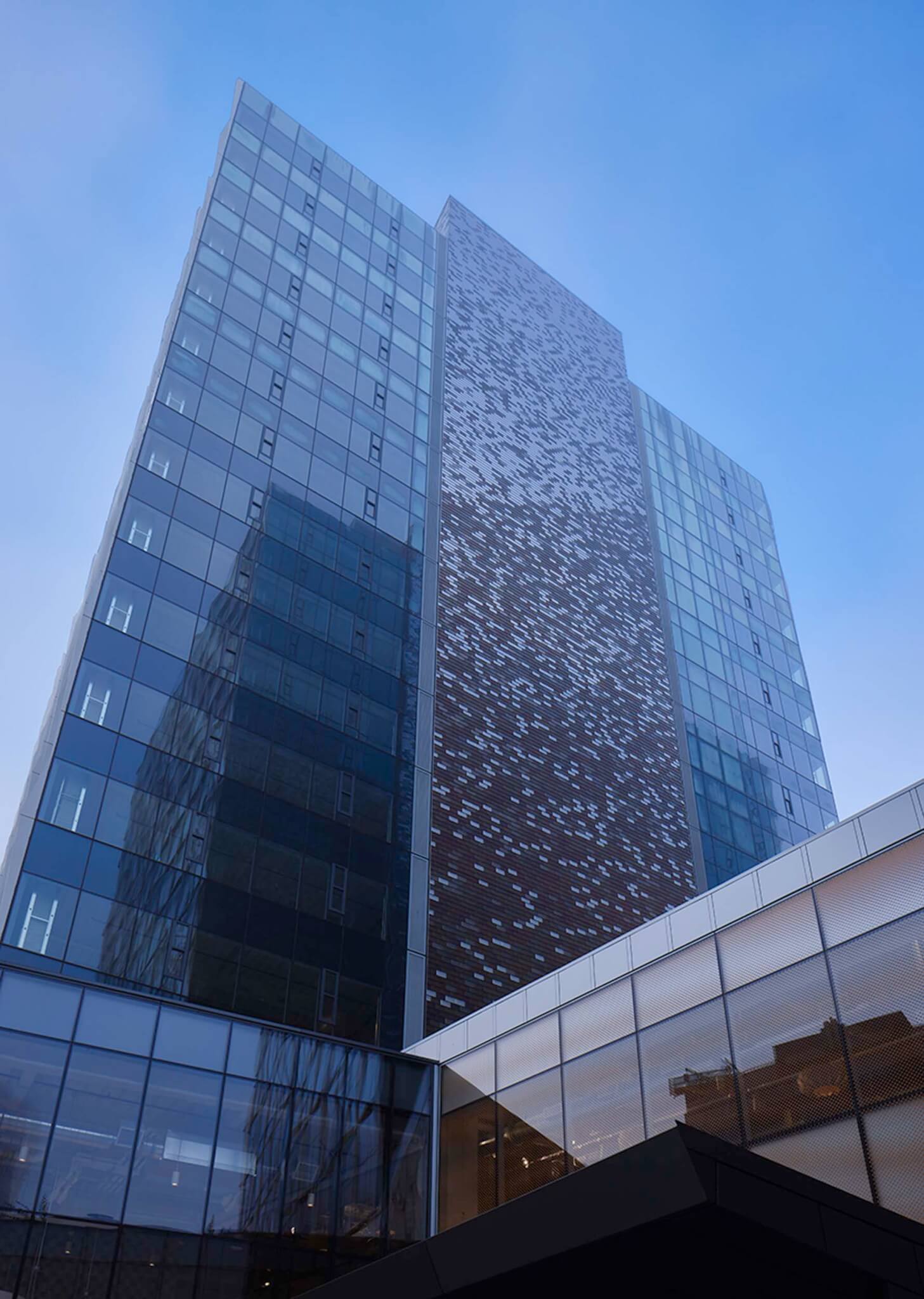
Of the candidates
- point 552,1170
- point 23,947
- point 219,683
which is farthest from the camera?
point 219,683

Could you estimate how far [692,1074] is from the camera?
21.2 meters

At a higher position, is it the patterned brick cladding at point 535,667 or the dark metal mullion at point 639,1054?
the patterned brick cladding at point 535,667

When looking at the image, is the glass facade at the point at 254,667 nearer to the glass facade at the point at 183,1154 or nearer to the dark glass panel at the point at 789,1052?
the glass facade at the point at 183,1154

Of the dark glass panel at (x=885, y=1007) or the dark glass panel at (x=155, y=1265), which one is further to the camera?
the dark glass panel at (x=155, y=1265)

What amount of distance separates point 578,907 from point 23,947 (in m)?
19.2

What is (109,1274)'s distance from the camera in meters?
21.7

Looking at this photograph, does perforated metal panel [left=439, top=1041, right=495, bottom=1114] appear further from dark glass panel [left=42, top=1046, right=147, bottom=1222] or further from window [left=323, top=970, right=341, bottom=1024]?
dark glass panel [left=42, top=1046, right=147, bottom=1222]

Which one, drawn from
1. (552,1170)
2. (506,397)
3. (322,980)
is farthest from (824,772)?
(552,1170)

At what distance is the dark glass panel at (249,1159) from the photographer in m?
23.6

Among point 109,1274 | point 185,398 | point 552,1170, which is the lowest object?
point 109,1274

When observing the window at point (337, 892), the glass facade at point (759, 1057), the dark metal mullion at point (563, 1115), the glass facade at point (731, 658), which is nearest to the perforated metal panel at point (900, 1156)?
the glass facade at point (759, 1057)

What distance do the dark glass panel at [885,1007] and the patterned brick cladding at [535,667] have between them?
54.3 ft

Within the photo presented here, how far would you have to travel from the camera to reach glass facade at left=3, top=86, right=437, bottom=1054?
1160 inches

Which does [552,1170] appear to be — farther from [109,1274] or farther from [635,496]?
[635,496]
